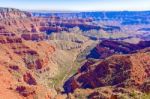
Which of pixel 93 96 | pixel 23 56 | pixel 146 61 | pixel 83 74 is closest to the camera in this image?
pixel 93 96

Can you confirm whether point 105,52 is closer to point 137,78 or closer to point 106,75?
point 106,75

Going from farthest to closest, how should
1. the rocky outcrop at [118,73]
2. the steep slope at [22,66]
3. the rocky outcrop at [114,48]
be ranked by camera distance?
the rocky outcrop at [114,48] → the steep slope at [22,66] → the rocky outcrop at [118,73]

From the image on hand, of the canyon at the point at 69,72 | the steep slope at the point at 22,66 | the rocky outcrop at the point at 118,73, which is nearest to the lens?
the canyon at the point at 69,72

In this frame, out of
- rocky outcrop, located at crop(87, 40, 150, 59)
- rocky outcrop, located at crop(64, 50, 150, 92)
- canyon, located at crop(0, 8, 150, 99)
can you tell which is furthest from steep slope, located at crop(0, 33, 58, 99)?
rocky outcrop, located at crop(87, 40, 150, 59)

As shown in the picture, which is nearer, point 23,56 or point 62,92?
point 62,92

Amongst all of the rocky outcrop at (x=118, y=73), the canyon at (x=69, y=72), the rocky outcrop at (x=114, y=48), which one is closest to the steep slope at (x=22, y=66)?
the canyon at (x=69, y=72)

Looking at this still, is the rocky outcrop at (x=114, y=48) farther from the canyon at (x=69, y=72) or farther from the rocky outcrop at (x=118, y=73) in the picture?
the rocky outcrop at (x=118, y=73)

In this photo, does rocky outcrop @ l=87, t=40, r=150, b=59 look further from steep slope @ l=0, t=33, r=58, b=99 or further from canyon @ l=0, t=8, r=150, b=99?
steep slope @ l=0, t=33, r=58, b=99

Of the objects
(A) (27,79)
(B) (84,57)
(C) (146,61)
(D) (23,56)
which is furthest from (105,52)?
(C) (146,61)
